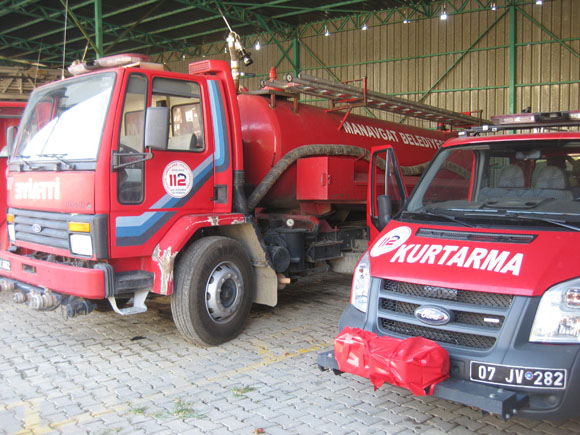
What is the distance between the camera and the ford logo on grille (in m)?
3.38

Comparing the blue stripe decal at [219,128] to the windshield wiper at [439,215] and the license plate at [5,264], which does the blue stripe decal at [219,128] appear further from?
the license plate at [5,264]

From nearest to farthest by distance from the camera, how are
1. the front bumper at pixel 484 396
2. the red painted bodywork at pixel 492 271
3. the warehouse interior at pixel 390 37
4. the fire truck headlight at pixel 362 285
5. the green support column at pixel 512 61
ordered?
the front bumper at pixel 484 396, the red painted bodywork at pixel 492 271, the fire truck headlight at pixel 362 285, the warehouse interior at pixel 390 37, the green support column at pixel 512 61

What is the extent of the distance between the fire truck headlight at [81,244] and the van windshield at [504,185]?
2831 millimetres

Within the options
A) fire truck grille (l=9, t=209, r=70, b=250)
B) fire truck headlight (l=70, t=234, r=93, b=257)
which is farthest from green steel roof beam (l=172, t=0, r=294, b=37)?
fire truck headlight (l=70, t=234, r=93, b=257)

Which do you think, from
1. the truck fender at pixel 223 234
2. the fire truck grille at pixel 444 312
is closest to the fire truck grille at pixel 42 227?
the truck fender at pixel 223 234

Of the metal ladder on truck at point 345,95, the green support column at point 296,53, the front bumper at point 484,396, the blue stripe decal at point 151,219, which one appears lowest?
the front bumper at point 484,396

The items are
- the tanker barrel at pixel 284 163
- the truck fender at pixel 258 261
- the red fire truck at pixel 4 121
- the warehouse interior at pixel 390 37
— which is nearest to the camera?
the truck fender at pixel 258 261

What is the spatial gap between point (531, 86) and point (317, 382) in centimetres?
1667

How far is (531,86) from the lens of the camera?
18.1 meters

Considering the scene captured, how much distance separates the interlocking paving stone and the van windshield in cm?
149

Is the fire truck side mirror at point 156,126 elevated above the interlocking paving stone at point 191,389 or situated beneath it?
elevated above

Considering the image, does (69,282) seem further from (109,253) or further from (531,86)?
(531,86)

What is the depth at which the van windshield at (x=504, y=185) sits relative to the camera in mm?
3938

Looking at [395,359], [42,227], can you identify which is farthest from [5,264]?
[395,359]
